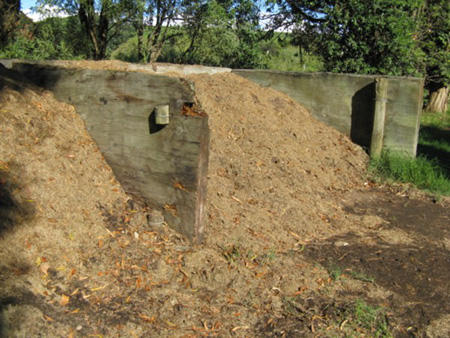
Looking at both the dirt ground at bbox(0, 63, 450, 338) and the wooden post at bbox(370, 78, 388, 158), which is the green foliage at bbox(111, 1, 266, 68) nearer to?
the wooden post at bbox(370, 78, 388, 158)

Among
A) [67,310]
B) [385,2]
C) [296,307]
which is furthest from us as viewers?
[385,2]

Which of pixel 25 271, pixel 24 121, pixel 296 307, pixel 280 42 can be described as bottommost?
pixel 296 307

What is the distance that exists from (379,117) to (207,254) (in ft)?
13.5

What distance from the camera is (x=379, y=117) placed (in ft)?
23.8

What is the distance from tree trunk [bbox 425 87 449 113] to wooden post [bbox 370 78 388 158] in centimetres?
755

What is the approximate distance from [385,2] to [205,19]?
153 inches

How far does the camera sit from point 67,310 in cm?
339

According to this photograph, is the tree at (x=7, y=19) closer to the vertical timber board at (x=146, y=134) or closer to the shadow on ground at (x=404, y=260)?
the vertical timber board at (x=146, y=134)

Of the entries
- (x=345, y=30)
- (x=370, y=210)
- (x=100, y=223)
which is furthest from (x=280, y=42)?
(x=100, y=223)

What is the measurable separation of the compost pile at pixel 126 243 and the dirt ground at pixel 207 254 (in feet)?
0.04

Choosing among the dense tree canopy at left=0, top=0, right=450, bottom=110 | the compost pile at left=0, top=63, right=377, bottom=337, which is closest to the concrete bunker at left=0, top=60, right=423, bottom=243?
the compost pile at left=0, top=63, right=377, bottom=337

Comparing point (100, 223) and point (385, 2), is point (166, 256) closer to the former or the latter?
point (100, 223)

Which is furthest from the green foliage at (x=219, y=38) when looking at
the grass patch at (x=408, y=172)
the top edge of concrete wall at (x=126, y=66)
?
the grass patch at (x=408, y=172)

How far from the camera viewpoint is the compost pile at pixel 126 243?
3.41 meters
